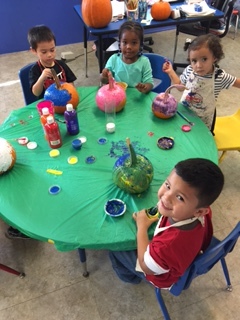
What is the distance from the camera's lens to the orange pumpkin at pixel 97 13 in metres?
2.71

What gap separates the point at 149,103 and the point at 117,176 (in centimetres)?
75

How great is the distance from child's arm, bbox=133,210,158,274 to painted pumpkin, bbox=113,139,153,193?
13cm

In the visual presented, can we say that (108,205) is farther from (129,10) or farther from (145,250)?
(129,10)

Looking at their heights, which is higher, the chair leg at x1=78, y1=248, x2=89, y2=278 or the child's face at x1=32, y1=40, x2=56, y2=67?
the child's face at x1=32, y1=40, x2=56, y2=67

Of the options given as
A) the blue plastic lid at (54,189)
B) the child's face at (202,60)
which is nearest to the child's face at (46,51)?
the child's face at (202,60)

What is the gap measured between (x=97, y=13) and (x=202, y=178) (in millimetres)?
2391

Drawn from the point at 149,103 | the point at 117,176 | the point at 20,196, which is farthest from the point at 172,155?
the point at 20,196

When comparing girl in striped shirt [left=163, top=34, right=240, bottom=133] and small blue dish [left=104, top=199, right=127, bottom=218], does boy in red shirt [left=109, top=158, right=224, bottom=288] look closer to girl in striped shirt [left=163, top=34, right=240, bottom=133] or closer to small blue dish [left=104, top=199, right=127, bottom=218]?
small blue dish [left=104, top=199, right=127, bottom=218]

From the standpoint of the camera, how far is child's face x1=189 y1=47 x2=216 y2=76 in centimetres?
173

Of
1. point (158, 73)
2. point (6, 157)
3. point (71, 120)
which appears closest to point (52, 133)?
point (71, 120)

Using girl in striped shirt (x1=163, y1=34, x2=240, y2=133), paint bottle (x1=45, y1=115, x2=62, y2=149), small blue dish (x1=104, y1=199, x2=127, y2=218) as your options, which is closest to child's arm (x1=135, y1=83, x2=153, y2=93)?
girl in striped shirt (x1=163, y1=34, x2=240, y2=133)

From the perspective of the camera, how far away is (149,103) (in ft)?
6.08

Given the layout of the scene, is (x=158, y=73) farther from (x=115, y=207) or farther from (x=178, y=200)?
(x=178, y=200)

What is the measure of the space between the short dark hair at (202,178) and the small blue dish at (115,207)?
38 centimetres
